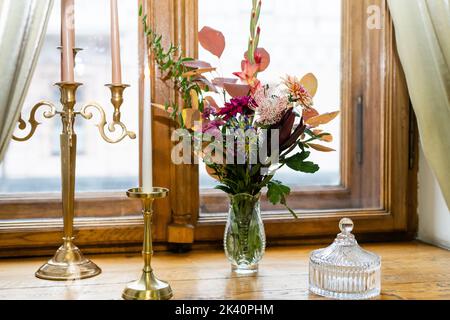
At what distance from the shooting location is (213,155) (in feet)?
3.92

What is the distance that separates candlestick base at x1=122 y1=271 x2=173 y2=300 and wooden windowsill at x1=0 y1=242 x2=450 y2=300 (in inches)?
1.9

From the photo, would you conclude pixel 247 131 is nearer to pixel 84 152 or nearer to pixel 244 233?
pixel 244 233

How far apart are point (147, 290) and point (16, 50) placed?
52 centimetres

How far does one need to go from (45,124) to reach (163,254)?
1.32 ft

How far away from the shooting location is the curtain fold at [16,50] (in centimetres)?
114

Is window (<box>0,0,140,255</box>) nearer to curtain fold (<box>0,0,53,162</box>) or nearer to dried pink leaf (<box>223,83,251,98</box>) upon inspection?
curtain fold (<box>0,0,53,162</box>)

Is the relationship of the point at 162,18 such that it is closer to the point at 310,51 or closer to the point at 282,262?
the point at 310,51

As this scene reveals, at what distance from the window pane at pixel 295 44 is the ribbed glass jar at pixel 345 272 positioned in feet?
1.47

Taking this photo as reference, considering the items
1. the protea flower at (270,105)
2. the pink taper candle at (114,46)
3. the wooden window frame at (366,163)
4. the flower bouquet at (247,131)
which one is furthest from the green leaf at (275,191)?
the pink taper candle at (114,46)

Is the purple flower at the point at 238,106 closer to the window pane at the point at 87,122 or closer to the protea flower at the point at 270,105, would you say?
the protea flower at the point at 270,105
